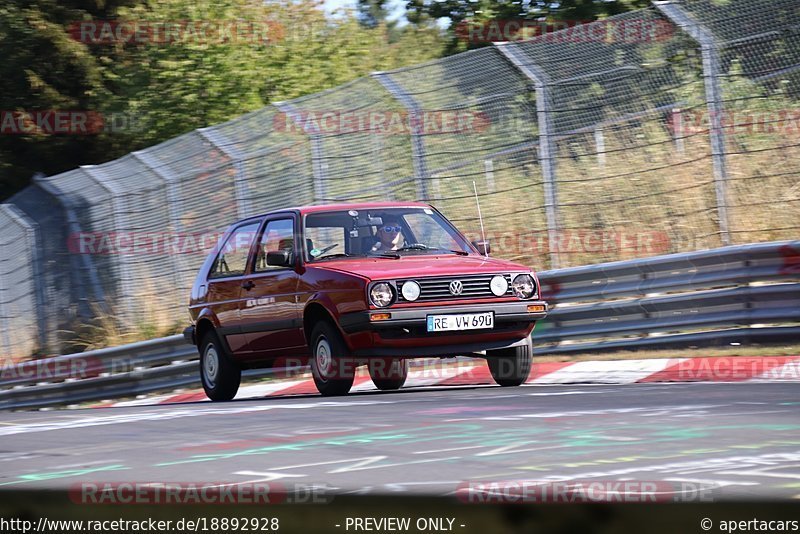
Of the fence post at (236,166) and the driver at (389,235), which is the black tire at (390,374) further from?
the fence post at (236,166)

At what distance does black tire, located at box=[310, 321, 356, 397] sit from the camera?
976cm

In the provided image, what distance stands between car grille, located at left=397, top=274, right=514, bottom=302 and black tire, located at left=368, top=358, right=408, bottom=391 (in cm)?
212

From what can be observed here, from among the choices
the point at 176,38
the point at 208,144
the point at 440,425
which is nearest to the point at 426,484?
the point at 440,425

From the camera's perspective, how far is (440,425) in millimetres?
6914

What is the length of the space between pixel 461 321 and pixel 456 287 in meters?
0.28

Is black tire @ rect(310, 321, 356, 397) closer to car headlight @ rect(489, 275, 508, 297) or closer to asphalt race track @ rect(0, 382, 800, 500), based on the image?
asphalt race track @ rect(0, 382, 800, 500)

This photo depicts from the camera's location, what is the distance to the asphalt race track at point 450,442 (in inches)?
190

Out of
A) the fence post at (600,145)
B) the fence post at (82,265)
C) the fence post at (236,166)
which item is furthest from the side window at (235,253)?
the fence post at (82,265)

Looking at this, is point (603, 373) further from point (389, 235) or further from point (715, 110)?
point (715, 110)

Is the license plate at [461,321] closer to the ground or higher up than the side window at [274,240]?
closer to the ground

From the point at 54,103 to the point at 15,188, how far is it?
253cm

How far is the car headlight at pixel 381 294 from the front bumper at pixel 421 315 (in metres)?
0.05

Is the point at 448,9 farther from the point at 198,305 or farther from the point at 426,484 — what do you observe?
the point at 426,484

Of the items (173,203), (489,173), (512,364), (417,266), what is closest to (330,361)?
(417,266)
